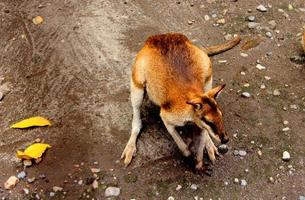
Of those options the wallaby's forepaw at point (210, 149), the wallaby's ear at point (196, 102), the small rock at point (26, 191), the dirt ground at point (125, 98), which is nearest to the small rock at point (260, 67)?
the dirt ground at point (125, 98)

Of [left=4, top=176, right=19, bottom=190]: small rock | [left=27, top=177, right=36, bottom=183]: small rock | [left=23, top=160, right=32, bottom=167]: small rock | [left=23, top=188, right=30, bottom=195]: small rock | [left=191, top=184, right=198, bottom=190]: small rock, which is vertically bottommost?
[left=191, top=184, right=198, bottom=190]: small rock

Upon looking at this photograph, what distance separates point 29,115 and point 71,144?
614 millimetres

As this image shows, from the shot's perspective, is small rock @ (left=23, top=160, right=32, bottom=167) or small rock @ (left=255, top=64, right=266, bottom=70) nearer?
Result: small rock @ (left=23, top=160, right=32, bottom=167)

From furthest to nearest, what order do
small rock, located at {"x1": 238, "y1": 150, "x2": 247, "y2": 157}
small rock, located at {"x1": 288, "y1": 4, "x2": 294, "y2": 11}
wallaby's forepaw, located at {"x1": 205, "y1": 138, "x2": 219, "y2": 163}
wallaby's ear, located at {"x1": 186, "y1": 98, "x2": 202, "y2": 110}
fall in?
1. small rock, located at {"x1": 288, "y1": 4, "x2": 294, "y2": 11}
2. small rock, located at {"x1": 238, "y1": 150, "x2": 247, "y2": 157}
3. wallaby's forepaw, located at {"x1": 205, "y1": 138, "x2": 219, "y2": 163}
4. wallaby's ear, located at {"x1": 186, "y1": 98, "x2": 202, "y2": 110}

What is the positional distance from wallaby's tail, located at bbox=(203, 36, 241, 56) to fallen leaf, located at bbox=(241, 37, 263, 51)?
0.55 ft

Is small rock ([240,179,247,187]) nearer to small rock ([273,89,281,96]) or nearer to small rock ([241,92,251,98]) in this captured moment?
small rock ([241,92,251,98])

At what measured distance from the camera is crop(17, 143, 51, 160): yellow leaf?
16.3ft

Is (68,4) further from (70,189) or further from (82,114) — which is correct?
(70,189)

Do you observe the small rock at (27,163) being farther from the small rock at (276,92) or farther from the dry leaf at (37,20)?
the small rock at (276,92)

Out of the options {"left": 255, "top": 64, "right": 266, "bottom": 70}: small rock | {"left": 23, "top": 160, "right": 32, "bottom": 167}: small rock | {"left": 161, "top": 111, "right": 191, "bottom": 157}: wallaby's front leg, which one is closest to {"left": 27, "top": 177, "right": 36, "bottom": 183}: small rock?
{"left": 23, "top": 160, "right": 32, "bottom": 167}: small rock

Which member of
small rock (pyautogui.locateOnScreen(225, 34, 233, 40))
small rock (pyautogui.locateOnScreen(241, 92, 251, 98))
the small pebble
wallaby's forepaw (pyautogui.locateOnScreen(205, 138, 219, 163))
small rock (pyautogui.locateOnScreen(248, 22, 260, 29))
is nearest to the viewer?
wallaby's forepaw (pyautogui.locateOnScreen(205, 138, 219, 163))

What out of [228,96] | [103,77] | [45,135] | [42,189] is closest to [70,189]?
[42,189]

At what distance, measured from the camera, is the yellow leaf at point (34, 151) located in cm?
498

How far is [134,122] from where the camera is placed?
17.0ft
